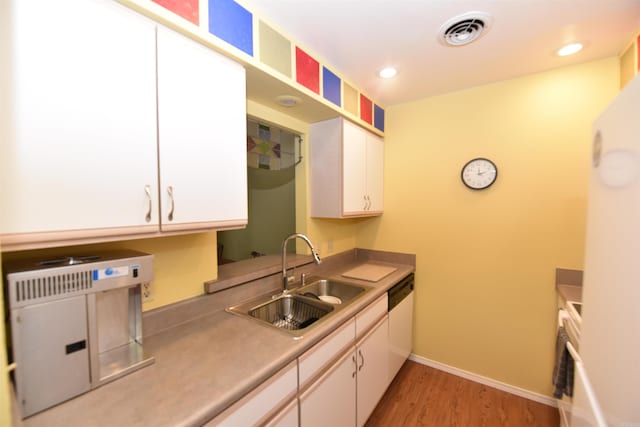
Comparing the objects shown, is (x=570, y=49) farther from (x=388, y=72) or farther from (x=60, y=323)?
(x=60, y=323)

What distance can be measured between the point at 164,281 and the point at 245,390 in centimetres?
69

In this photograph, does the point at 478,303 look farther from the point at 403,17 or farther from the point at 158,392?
the point at 158,392

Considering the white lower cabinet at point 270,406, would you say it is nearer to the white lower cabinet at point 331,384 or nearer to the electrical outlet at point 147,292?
the white lower cabinet at point 331,384

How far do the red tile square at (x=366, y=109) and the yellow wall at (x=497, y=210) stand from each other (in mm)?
340

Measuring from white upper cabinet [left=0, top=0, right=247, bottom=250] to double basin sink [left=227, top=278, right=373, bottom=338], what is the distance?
65cm

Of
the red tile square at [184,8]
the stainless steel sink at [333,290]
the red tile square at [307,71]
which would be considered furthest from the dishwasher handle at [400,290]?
the red tile square at [184,8]

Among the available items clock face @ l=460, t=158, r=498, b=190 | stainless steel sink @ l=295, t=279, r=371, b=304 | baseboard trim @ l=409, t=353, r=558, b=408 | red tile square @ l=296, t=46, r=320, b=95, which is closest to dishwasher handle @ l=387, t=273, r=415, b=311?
stainless steel sink @ l=295, t=279, r=371, b=304

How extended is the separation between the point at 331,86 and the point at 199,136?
1065mm

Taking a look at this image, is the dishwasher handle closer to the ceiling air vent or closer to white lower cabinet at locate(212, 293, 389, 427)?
white lower cabinet at locate(212, 293, 389, 427)

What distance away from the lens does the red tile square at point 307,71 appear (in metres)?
1.46

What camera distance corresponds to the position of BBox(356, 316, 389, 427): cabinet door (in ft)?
5.09

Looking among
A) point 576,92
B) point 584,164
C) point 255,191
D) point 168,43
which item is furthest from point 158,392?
point 576,92

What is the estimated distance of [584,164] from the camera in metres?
1.73

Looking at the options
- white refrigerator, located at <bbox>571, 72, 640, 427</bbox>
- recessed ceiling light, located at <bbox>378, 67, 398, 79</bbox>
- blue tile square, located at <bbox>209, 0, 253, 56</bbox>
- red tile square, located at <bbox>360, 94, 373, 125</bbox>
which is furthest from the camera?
red tile square, located at <bbox>360, 94, 373, 125</bbox>
